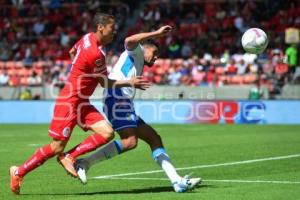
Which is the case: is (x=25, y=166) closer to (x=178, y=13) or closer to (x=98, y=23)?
(x=98, y=23)

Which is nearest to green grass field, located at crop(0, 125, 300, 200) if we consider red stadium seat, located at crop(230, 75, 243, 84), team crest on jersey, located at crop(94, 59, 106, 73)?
team crest on jersey, located at crop(94, 59, 106, 73)

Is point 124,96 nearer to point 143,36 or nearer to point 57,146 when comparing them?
point 143,36

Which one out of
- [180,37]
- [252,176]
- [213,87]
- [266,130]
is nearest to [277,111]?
[213,87]

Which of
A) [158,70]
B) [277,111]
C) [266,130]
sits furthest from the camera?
[158,70]

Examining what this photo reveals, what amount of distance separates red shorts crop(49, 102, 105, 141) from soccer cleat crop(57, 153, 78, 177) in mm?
297

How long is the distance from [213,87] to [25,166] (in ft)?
70.1

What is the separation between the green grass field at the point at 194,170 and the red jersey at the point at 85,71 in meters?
1.31

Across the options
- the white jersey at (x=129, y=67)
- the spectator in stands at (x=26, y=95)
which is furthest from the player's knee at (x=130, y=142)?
the spectator in stands at (x=26, y=95)

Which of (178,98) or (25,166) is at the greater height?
(25,166)

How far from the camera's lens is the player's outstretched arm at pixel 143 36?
33.4 ft

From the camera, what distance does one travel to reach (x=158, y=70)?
3359 centimetres

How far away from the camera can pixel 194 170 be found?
13648 millimetres

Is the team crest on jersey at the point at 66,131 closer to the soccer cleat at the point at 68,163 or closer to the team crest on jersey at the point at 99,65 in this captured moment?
the soccer cleat at the point at 68,163

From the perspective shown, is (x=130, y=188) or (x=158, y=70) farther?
(x=158, y=70)
